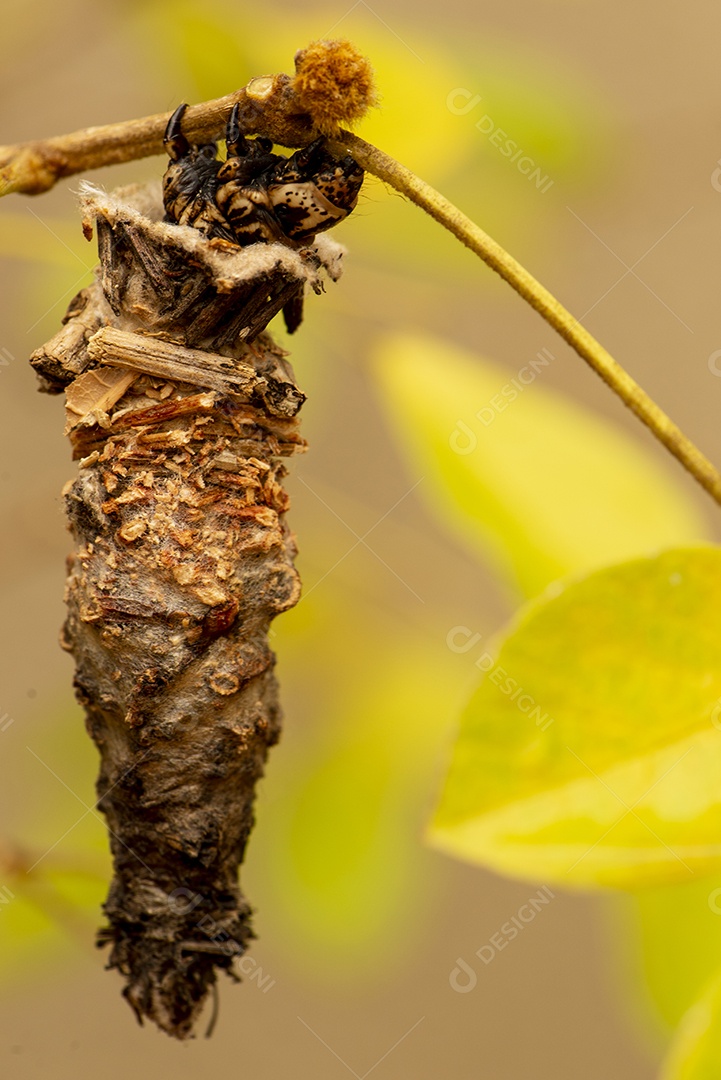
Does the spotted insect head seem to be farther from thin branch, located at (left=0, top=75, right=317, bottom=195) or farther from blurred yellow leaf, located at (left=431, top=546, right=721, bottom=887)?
blurred yellow leaf, located at (left=431, top=546, right=721, bottom=887)

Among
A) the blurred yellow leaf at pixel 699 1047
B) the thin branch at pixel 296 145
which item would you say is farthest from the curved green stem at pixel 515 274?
the blurred yellow leaf at pixel 699 1047

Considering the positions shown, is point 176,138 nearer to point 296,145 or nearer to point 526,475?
point 296,145

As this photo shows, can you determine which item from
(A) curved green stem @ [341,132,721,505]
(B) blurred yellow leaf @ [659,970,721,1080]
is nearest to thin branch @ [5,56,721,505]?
(A) curved green stem @ [341,132,721,505]

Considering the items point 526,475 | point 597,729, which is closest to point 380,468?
point 526,475

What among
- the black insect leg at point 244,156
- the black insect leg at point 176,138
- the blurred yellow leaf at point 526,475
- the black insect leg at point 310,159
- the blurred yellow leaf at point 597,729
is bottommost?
the blurred yellow leaf at point 597,729

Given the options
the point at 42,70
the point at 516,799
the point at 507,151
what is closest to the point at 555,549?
the point at 516,799

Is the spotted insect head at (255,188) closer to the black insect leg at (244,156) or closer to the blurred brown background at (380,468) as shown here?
the black insect leg at (244,156)
